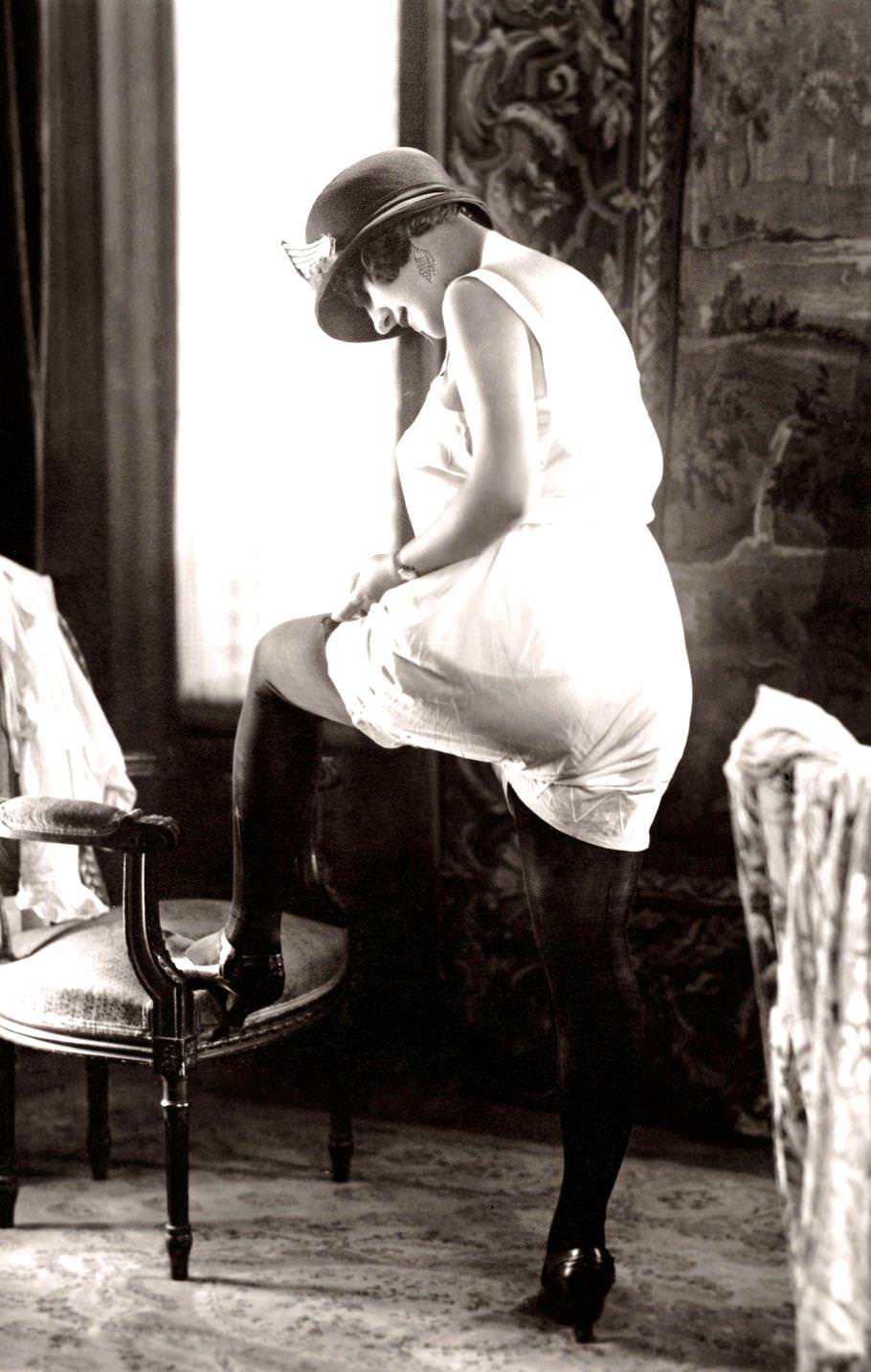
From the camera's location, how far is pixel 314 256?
2271 mm

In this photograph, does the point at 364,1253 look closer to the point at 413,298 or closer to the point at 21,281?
the point at 413,298

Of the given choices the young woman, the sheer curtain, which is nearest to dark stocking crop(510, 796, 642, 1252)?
the young woman

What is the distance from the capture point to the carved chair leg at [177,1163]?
2.42 m

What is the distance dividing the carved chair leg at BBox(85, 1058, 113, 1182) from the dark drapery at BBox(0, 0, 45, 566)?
1.16 meters

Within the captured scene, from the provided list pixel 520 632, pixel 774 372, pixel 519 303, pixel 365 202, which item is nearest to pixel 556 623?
pixel 520 632

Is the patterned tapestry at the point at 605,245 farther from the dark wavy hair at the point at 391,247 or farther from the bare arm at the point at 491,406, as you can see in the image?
the bare arm at the point at 491,406

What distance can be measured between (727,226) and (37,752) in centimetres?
161

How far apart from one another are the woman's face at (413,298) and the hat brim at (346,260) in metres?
0.06

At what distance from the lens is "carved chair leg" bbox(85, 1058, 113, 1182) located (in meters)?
2.79

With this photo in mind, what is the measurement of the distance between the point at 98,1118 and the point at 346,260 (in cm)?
161

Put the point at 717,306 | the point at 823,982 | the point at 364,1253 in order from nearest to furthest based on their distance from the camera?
the point at 823,982, the point at 364,1253, the point at 717,306

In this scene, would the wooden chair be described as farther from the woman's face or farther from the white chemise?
the woman's face

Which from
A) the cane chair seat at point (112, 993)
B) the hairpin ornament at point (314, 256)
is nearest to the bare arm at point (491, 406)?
the hairpin ornament at point (314, 256)

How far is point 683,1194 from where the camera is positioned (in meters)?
2.81
